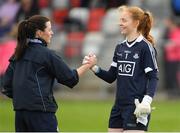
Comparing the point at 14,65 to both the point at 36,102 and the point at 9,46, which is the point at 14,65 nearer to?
the point at 36,102

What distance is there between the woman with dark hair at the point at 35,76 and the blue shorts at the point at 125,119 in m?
0.64

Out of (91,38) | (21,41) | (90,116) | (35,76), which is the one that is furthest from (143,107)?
(91,38)

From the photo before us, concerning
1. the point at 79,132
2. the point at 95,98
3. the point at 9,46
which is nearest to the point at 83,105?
the point at 95,98

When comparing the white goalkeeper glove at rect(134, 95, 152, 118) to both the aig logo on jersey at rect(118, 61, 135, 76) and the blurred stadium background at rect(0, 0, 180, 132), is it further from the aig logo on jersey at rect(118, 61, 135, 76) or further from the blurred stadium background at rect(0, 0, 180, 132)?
the blurred stadium background at rect(0, 0, 180, 132)

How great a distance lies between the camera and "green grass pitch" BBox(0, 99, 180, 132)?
15.0 metres

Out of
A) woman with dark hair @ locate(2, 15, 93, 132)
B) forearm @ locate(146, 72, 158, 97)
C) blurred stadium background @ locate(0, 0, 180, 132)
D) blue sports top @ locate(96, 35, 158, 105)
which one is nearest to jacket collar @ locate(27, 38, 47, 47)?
woman with dark hair @ locate(2, 15, 93, 132)

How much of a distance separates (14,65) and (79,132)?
506 cm

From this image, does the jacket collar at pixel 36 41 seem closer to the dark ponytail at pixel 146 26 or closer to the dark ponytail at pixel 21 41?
the dark ponytail at pixel 21 41

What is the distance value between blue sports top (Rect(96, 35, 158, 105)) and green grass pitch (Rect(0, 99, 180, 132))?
5.18m

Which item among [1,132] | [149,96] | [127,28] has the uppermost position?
[127,28]

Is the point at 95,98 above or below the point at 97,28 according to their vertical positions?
below

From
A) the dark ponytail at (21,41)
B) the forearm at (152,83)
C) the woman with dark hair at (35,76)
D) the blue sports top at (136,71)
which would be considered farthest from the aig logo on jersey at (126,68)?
the dark ponytail at (21,41)

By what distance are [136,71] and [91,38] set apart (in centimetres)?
1170

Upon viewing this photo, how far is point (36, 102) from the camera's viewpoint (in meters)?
8.97
